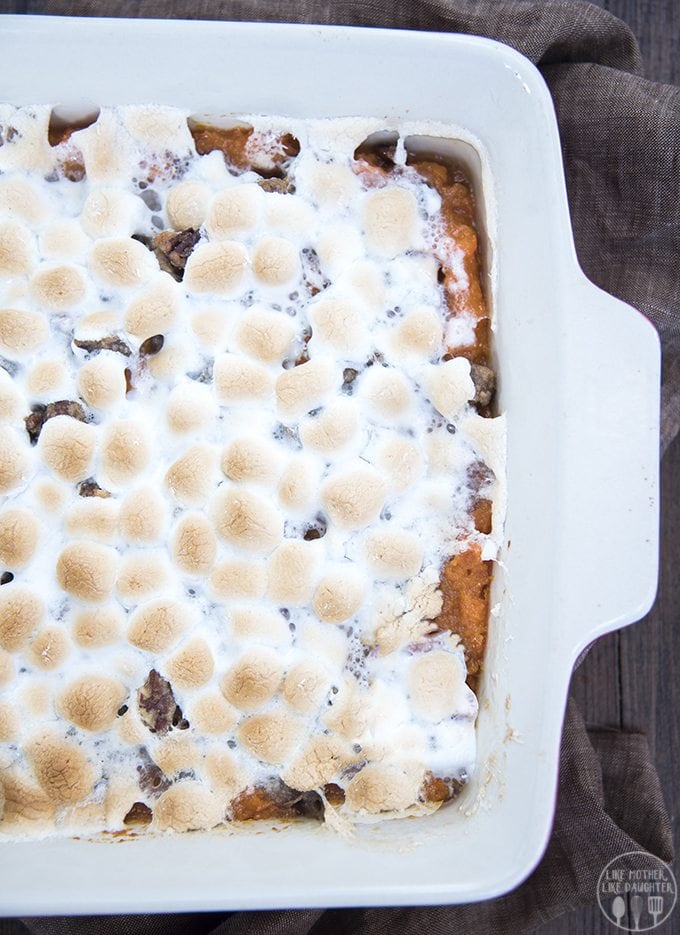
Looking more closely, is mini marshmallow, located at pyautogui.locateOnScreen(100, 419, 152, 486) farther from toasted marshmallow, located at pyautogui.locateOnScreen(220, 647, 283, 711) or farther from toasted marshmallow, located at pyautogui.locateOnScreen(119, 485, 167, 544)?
toasted marshmallow, located at pyautogui.locateOnScreen(220, 647, 283, 711)

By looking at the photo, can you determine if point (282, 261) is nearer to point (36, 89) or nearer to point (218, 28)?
point (218, 28)

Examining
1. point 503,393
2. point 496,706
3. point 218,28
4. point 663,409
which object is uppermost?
point 218,28

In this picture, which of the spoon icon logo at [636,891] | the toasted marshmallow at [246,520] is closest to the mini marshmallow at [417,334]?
the toasted marshmallow at [246,520]

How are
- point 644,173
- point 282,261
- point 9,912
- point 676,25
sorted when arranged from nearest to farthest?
1. point 9,912
2. point 282,261
3. point 644,173
4. point 676,25

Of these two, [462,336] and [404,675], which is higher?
[462,336]

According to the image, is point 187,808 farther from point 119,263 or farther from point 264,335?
point 119,263

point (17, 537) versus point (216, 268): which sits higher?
point (216, 268)

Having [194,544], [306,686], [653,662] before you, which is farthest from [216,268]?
[653,662]

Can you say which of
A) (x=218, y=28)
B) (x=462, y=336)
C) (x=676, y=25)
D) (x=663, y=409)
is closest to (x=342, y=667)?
(x=462, y=336)
